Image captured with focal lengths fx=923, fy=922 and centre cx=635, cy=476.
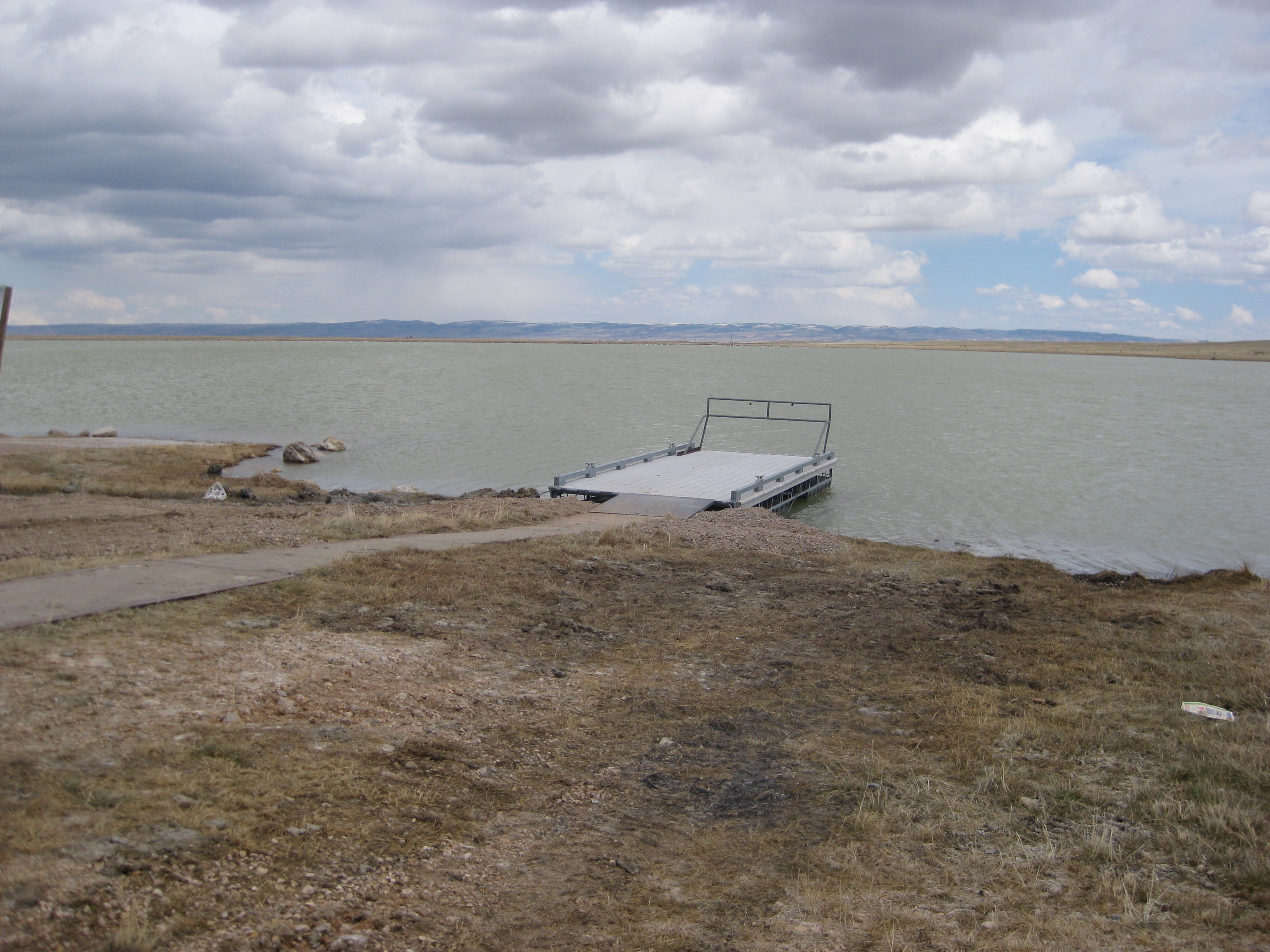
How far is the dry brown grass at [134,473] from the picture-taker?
19.0 metres

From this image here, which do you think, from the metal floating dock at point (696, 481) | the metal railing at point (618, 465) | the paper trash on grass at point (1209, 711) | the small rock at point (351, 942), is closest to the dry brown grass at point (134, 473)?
the metal railing at point (618, 465)

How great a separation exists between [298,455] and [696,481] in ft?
52.6

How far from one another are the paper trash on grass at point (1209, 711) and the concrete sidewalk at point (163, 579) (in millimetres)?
8195

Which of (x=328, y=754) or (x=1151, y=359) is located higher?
(x=1151, y=359)

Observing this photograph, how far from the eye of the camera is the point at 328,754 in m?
5.36

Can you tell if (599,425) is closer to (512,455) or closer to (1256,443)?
(512,455)

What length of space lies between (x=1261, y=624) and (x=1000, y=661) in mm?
3810

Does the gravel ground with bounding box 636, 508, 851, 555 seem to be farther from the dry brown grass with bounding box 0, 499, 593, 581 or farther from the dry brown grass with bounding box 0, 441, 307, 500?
the dry brown grass with bounding box 0, 441, 307, 500

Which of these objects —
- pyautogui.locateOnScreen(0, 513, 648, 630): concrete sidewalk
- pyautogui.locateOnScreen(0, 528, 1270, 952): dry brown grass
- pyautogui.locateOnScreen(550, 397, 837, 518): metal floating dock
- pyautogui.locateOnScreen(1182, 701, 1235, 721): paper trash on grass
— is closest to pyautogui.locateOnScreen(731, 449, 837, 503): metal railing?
pyautogui.locateOnScreen(550, 397, 837, 518): metal floating dock

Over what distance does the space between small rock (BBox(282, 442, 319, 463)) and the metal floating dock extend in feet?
41.0

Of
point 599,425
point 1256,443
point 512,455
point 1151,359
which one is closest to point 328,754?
point 512,455

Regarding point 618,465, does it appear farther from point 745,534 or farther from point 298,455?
point 298,455

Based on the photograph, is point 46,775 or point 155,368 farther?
point 155,368

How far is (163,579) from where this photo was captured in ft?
28.5
